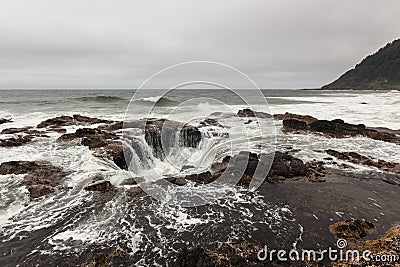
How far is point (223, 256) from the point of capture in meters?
5.00

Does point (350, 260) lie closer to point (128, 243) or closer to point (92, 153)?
point (128, 243)

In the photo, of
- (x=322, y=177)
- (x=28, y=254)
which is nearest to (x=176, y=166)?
(x=322, y=177)

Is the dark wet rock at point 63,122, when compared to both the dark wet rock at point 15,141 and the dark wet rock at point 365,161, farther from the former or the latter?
the dark wet rock at point 365,161

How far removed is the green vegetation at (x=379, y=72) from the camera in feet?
351

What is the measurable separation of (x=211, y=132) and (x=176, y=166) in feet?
16.4

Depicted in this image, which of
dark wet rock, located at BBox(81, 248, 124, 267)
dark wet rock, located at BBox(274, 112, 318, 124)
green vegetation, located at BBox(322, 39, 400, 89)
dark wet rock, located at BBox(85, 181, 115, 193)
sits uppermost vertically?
green vegetation, located at BBox(322, 39, 400, 89)

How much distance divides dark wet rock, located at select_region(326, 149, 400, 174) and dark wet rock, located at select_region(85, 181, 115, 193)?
991 centimetres

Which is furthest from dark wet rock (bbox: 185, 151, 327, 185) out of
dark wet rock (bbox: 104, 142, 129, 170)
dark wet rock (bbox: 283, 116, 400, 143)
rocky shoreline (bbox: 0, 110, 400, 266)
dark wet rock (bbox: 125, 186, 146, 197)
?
dark wet rock (bbox: 283, 116, 400, 143)

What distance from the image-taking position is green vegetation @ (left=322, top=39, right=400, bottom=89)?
107000 millimetres

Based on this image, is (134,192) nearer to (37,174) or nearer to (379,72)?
(37,174)

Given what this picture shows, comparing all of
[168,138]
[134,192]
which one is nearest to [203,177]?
[134,192]

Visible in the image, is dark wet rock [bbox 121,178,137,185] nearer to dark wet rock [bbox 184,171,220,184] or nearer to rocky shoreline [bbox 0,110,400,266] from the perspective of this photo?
rocky shoreline [bbox 0,110,400,266]

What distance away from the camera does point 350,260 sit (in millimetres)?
4781

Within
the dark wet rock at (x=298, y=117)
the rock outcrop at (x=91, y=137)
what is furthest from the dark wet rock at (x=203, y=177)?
the dark wet rock at (x=298, y=117)
